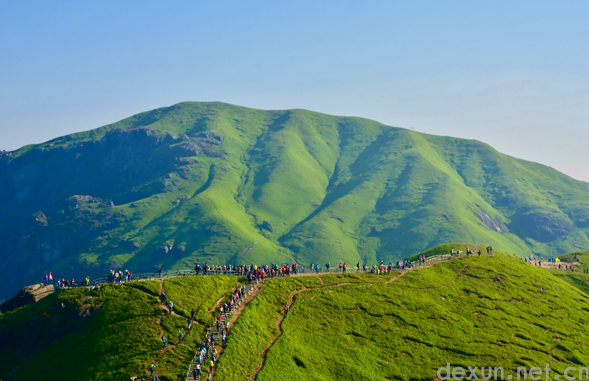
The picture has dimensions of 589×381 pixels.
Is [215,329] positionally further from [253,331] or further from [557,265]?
[557,265]

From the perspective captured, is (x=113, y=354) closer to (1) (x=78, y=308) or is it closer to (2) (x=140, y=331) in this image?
(2) (x=140, y=331)

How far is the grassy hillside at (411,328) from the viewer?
64.1 meters

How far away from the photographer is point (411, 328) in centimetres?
7788

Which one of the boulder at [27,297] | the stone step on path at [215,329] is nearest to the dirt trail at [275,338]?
the stone step on path at [215,329]

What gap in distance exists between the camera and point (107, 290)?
6988 cm

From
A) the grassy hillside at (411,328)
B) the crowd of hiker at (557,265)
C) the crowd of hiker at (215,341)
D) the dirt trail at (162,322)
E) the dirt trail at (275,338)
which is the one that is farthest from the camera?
the crowd of hiker at (557,265)

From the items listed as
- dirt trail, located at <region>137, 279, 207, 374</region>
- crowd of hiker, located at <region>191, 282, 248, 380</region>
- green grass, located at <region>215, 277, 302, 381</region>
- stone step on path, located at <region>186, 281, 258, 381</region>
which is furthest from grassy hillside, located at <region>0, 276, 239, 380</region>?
green grass, located at <region>215, 277, 302, 381</region>

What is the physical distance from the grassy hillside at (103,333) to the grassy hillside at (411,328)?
8.13 meters

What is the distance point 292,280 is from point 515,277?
58.7 meters

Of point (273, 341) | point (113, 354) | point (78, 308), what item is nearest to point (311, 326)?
point (273, 341)

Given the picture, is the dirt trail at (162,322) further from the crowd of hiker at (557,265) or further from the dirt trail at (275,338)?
the crowd of hiker at (557,265)

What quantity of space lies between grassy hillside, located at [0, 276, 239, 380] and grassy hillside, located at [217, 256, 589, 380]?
8.13 m

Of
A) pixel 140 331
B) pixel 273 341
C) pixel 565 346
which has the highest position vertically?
pixel 140 331

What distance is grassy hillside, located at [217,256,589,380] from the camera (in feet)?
210
